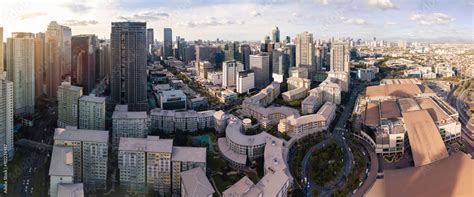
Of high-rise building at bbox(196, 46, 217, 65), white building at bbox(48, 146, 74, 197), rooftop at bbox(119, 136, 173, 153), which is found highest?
high-rise building at bbox(196, 46, 217, 65)

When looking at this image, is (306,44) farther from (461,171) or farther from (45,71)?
(461,171)

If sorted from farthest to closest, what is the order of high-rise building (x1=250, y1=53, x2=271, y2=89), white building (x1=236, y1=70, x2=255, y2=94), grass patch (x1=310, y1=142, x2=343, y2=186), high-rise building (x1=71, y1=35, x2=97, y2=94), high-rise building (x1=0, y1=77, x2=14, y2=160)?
high-rise building (x1=250, y1=53, x2=271, y2=89) → white building (x1=236, y1=70, x2=255, y2=94) → high-rise building (x1=71, y1=35, x2=97, y2=94) → high-rise building (x1=0, y1=77, x2=14, y2=160) → grass patch (x1=310, y1=142, x2=343, y2=186)

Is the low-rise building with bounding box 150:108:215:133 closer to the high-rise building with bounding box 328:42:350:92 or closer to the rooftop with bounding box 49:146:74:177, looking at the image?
the rooftop with bounding box 49:146:74:177

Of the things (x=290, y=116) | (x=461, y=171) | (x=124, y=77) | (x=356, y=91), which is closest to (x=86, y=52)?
(x=124, y=77)

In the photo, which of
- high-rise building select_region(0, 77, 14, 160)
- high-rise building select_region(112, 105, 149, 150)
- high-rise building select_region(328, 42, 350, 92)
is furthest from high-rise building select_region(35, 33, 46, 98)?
high-rise building select_region(328, 42, 350, 92)

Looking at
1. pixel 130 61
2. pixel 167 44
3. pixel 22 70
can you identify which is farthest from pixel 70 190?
pixel 167 44

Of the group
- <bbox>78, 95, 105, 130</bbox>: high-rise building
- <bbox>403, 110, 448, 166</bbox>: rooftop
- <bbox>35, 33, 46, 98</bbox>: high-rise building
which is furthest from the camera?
<bbox>35, 33, 46, 98</bbox>: high-rise building

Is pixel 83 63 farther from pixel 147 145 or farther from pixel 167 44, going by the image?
pixel 167 44
